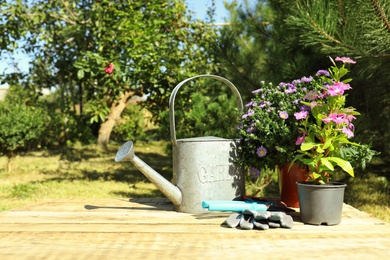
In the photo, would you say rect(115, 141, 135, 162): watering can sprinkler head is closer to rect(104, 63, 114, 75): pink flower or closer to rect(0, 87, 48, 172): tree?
rect(104, 63, 114, 75): pink flower

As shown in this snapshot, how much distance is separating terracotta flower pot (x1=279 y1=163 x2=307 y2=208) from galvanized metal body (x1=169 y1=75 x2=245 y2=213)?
205 mm

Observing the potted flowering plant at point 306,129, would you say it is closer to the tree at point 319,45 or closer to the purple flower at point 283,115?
the purple flower at point 283,115

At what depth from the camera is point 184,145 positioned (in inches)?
59.2

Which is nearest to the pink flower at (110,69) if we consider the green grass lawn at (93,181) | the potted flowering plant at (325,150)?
the green grass lawn at (93,181)

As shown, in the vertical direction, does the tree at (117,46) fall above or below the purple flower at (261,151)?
above

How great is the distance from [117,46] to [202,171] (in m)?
3.50

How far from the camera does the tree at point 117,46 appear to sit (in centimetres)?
427

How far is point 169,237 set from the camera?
114 centimetres

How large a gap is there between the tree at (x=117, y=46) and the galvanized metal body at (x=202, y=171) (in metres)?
2.69

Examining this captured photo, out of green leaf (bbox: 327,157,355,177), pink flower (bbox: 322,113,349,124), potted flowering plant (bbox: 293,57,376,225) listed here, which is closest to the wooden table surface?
potted flowering plant (bbox: 293,57,376,225)

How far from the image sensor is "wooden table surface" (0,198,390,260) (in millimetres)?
1001

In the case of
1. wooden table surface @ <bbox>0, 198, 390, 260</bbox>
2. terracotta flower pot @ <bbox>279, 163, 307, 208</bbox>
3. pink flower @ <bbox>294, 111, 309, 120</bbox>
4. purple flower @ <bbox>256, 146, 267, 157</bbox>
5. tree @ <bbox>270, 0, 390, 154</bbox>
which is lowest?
wooden table surface @ <bbox>0, 198, 390, 260</bbox>

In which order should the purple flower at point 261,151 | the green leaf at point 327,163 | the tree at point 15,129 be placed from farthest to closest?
the tree at point 15,129
the purple flower at point 261,151
the green leaf at point 327,163

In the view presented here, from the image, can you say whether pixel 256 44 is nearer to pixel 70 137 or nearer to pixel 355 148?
pixel 355 148
